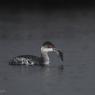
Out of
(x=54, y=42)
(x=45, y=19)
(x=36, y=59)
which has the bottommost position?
(x=36, y=59)

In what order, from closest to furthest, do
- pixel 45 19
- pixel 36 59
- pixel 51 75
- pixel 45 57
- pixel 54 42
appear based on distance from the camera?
pixel 51 75 → pixel 36 59 → pixel 45 57 → pixel 54 42 → pixel 45 19

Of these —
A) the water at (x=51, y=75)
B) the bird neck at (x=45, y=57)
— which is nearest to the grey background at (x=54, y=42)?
the water at (x=51, y=75)

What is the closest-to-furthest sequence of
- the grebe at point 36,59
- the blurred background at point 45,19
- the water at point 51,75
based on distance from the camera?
the water at point 51,75 < the grebe at point 36,59 < the blurred background at point 45,19

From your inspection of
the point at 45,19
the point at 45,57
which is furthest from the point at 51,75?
the point at 45,19

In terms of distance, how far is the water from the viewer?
749 inches

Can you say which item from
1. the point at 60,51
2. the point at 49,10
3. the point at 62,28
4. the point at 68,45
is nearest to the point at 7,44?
the point at 68,45

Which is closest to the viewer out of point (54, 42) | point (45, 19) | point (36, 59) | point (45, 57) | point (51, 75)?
point (51, 75)

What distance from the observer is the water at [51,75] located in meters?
19.0

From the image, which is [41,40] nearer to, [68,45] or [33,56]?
[68,45]

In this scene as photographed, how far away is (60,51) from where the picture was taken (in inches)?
920

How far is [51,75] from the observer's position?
20.8m

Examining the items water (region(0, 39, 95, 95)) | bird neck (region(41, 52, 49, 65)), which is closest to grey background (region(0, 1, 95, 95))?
water (region(0, 39, 95, 95))

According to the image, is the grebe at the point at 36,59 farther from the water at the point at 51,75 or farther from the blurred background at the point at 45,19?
the blurred background at the point at 45,19

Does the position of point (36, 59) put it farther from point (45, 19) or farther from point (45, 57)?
point (45, 19)
